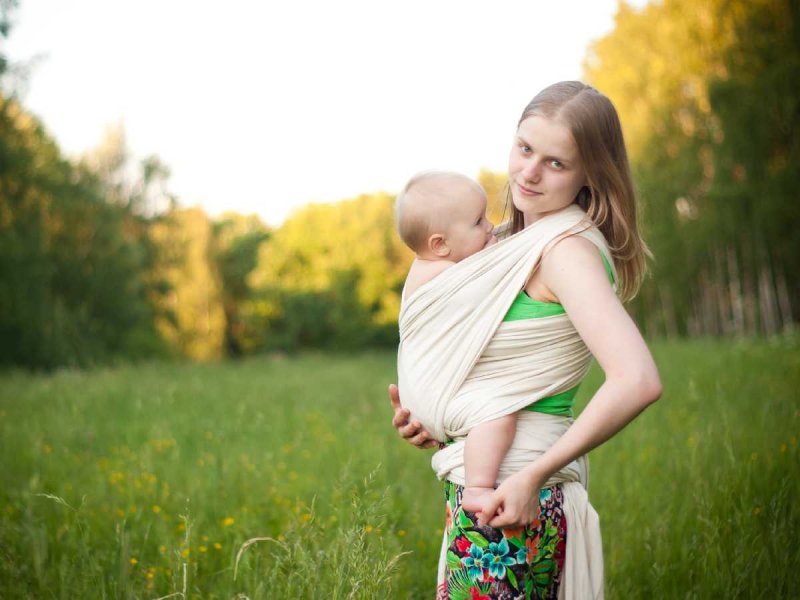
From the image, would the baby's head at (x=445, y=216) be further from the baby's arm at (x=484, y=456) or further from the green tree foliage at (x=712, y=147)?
the green tree foliage at (x=712, y=147)

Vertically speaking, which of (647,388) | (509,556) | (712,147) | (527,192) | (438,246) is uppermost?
(712,147)

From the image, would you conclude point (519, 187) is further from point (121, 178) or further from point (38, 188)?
point (121, 178)

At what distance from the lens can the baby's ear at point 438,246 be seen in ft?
6.34

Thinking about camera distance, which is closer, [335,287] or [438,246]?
[438,246]

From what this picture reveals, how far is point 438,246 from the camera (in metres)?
1.95

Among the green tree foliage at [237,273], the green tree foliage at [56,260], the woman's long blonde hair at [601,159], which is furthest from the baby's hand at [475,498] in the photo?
the green tree foliage at [237,273]

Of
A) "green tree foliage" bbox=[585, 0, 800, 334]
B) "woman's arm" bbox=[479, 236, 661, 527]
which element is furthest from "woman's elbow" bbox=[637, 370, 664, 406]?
"green tree foliage" bbox=[585, 0, 800, 334]

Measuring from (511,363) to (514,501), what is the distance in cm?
32

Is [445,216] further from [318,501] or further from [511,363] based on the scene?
[318,501]

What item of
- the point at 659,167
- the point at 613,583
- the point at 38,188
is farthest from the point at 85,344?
the point at 613,583

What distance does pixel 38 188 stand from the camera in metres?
20.0

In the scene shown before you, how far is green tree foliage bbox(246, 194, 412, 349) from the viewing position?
156ft

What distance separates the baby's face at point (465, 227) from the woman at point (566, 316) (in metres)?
0.13

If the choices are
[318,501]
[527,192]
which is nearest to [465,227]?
[527,192]
